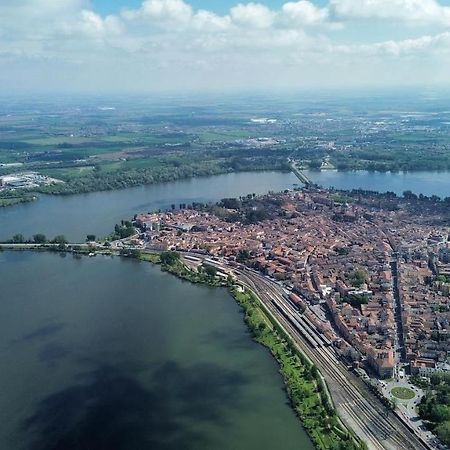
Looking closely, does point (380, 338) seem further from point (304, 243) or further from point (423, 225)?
point (423, 225)

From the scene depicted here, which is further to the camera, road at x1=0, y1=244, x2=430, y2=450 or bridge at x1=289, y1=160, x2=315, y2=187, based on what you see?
bridge at x1=289, y1=160, x2=315, y2=187

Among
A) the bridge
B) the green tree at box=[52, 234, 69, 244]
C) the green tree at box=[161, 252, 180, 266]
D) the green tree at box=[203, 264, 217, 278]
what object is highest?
the bridge

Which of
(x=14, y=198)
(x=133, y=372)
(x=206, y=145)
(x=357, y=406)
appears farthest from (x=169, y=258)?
(x=206, y=145)

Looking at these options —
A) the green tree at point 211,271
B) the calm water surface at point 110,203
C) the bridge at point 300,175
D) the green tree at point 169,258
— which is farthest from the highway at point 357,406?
the bridge at point 300,175

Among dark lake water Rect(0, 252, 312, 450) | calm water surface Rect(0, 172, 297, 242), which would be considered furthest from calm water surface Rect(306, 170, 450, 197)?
dark lake water Rect(0, 252, 312, 450)

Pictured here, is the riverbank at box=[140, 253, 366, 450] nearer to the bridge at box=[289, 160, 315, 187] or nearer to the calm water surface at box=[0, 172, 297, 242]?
the calm water surface at box=[0, 172, 297, 242]

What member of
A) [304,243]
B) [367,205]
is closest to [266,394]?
[304,243]

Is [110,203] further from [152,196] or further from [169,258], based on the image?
[169,258]
